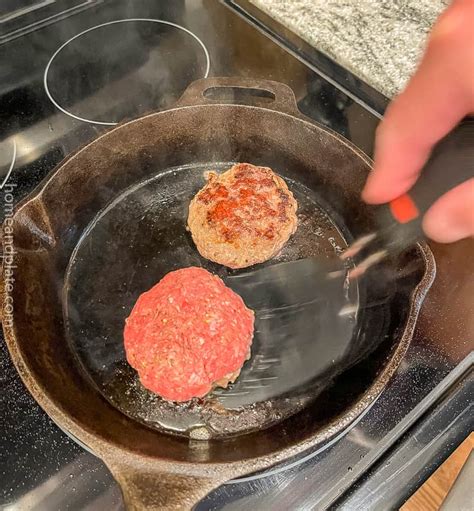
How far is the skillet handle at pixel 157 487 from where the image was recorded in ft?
3.47

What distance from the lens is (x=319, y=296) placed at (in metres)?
1.55

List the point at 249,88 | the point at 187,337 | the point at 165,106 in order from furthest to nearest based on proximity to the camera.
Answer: the point at 165,106 → the point at 249,88 → the point at 187,337

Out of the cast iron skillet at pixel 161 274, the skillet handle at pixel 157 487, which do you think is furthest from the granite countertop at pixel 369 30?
the skillet handle at pixel 157 487

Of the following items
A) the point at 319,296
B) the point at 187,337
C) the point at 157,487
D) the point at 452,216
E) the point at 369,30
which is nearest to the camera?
the point at 157,487

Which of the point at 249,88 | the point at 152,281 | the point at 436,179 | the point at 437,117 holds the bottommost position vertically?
the point at 152,281

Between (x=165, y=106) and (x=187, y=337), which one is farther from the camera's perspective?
(x=165, y=106)

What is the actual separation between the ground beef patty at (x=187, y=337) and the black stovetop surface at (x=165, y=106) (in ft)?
0.86

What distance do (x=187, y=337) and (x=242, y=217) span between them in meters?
0.43

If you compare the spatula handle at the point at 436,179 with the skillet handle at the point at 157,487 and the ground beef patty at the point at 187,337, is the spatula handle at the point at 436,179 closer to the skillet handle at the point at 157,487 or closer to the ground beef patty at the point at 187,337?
the ground beef patty at the point at 187,337

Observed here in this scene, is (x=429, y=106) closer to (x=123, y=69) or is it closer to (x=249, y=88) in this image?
(x=249, y=88)

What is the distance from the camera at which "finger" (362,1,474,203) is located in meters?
1.19

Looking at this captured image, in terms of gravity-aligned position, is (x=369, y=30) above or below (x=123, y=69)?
above

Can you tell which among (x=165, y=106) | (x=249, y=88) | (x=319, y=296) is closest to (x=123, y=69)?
(x=165, y=106)

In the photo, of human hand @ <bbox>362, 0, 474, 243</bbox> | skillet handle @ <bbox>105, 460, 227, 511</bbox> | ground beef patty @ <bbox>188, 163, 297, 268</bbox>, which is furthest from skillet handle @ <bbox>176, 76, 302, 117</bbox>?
skillet handle @ <bbox>105, 460, 227, 511</bbox>
